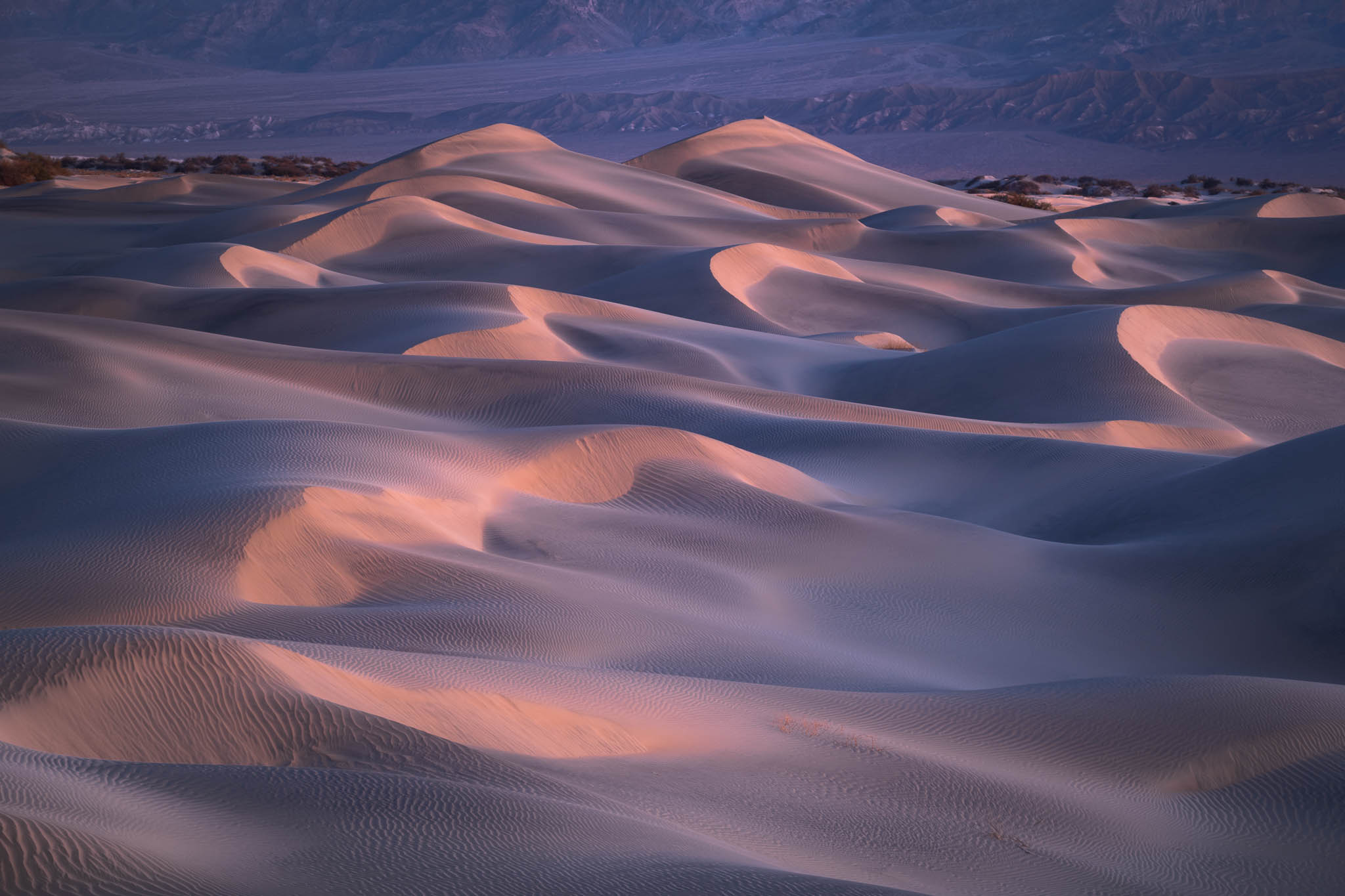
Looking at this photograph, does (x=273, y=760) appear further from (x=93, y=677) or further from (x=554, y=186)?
(x=554, y=186)

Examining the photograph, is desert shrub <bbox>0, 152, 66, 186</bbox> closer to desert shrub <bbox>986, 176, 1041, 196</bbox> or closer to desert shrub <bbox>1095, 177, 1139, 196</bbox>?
desert shrub <bbox>986, 176, 1041, 196</bbox>

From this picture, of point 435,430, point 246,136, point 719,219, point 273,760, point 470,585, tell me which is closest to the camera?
point 273,760

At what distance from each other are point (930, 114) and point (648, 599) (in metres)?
109

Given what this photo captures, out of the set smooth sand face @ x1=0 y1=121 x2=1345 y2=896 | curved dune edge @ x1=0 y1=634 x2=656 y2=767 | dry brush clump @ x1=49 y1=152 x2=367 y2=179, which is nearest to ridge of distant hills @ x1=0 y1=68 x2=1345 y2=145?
dry brush clump @ x1=49 y1=152 x2=367 y2=179

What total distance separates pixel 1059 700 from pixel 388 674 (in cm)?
242

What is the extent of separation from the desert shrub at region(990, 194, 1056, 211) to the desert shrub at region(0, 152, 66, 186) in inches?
980

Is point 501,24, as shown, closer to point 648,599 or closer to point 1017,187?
point 1017,187

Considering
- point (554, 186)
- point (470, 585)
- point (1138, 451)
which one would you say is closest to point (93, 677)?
point (470, 585)

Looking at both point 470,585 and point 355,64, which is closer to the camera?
point 470,585

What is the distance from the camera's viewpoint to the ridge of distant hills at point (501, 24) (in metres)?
140

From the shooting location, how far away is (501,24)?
160500 mm

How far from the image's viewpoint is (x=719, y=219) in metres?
21.2

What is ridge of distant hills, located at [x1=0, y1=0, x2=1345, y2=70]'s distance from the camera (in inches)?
5492

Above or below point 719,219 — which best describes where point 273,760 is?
above
